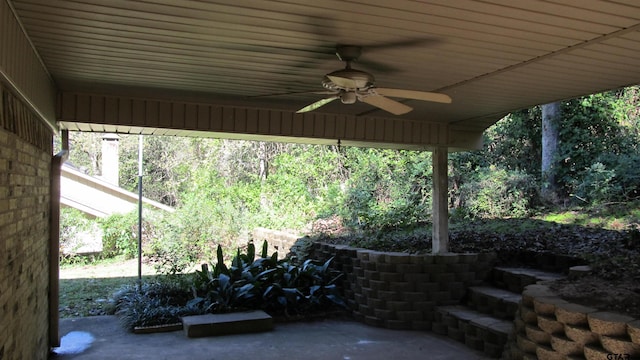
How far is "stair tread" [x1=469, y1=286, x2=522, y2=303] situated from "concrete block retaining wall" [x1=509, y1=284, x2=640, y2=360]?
55.7 inches

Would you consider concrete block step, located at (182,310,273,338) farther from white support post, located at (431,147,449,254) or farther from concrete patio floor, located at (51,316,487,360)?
white support post, located at (431,147,449,254)

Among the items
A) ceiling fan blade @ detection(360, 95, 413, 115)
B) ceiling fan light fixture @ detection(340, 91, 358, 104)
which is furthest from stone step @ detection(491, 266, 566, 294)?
ceiling fan light fixture @ detection(340, 91, 358, 104)

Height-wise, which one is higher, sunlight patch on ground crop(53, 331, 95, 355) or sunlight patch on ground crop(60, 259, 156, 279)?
sunlight patch on ground crop(60, 259, 156, 279)

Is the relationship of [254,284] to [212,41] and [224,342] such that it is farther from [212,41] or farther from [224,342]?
[212,41]

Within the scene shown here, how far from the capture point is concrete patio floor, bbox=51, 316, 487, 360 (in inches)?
215

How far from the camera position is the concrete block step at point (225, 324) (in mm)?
6176

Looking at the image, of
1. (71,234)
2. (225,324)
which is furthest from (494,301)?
(71,234)

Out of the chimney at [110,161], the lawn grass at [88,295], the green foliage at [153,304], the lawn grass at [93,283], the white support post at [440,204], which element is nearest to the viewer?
the green foliage at [153,304]

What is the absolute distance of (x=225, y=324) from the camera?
629 centimetres

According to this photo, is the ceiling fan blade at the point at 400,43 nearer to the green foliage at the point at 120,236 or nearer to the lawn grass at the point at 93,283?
the lawn grass at the point at 93,283

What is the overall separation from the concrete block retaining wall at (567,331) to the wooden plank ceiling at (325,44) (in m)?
2.05

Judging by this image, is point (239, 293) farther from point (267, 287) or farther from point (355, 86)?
point (355, 86)

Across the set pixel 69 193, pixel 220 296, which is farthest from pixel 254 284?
pixel 69 193

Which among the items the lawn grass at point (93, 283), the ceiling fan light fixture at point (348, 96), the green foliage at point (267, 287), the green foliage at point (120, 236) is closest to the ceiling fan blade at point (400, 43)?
the ceiling fan light fixture at point (348, 96)
